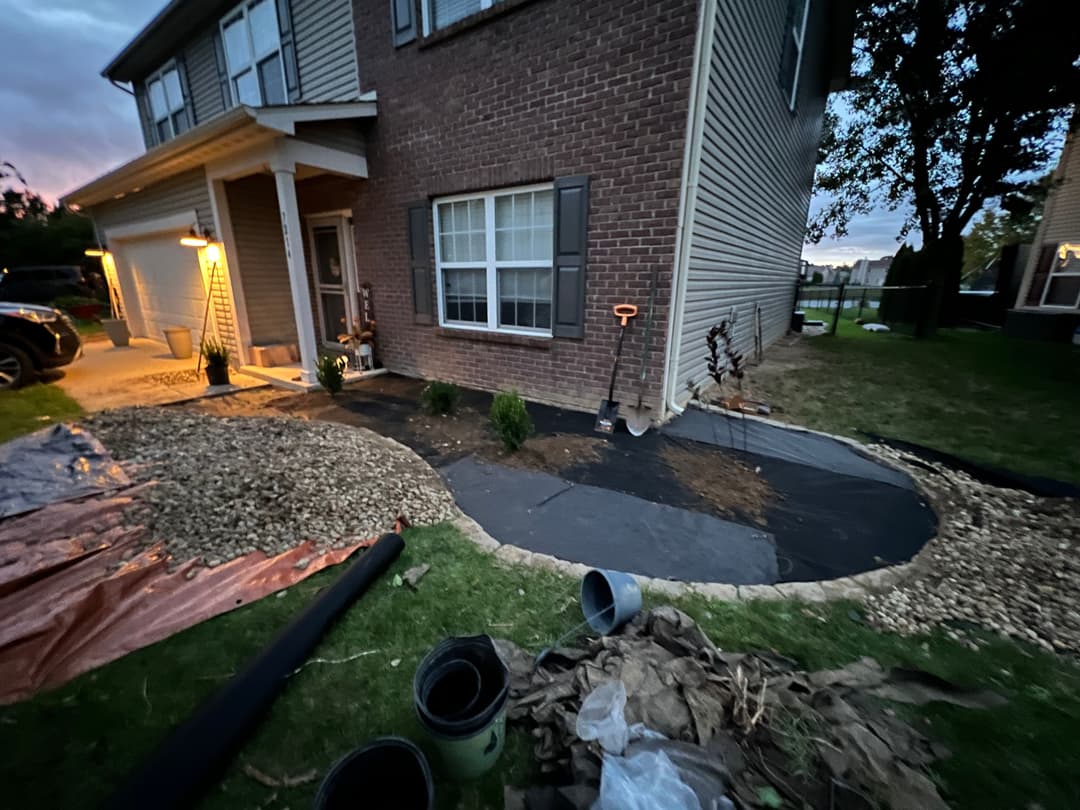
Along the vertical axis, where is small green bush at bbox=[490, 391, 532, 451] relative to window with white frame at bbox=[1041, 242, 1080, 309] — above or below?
below

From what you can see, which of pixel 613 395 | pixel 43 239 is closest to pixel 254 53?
pixel 613 395

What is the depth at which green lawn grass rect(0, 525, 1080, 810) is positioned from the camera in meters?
1.34

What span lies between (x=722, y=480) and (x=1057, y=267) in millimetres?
14732

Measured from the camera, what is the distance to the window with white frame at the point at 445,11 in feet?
16.2

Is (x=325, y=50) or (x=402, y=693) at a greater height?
(x=325, y=50)

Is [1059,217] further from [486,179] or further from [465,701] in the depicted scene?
[465,701]

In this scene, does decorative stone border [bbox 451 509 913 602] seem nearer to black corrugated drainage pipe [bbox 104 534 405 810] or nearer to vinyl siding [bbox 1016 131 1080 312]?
black corrugated drainage pipe [bbox 104 534 405 810]

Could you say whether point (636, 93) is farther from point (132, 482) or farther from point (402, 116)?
point (132, 482)

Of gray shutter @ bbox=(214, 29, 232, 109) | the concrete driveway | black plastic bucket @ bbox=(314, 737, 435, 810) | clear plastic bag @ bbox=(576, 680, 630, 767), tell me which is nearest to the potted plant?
the concrete driveway

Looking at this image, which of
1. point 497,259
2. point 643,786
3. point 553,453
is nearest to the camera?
point 643,786

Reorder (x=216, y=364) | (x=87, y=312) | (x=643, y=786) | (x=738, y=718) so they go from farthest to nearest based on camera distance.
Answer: (x=87, y=312) → (x=216, y=364) → (x=738, y=718) → (x=643, y=786)

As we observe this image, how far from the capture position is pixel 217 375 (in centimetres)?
593

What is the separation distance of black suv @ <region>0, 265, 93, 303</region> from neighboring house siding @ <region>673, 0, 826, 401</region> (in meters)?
21.3

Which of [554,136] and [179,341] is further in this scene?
[179,341]
